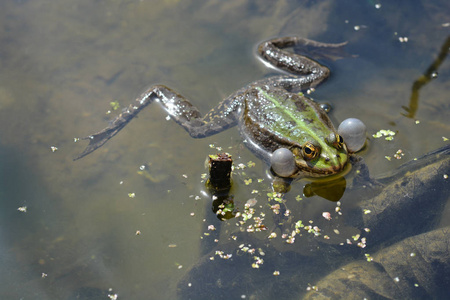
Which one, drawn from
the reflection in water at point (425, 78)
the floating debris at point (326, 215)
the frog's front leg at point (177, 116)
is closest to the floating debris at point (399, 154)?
the reflection in water at point (425, 78)

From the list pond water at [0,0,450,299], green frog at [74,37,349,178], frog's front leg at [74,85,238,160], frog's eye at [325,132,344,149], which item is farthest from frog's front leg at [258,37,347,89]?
frog's eye at [325,132,344,149]

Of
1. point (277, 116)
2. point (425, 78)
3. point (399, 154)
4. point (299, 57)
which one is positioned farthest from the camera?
point (299, 57)

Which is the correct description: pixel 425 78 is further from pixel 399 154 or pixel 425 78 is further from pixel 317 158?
pixel 317 158

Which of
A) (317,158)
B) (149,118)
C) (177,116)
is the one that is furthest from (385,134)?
(149,118)

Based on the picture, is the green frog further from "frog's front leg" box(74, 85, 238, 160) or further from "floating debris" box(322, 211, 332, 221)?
"floating debris" box(322, 211, 332, 221)

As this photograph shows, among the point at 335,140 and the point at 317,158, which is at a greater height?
the point at 335,140
